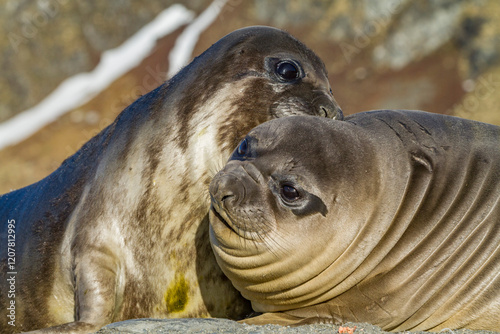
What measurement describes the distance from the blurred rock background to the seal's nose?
1983 cm

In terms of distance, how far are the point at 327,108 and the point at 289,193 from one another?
39.8 inches

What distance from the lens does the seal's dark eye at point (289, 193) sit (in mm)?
4449

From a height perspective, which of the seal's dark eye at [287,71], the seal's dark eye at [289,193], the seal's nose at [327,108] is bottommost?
the seal's dark eye at [289,193]

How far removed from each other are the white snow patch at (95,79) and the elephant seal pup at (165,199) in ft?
80.7

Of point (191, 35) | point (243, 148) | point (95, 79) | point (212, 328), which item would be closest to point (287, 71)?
point (243, 148)

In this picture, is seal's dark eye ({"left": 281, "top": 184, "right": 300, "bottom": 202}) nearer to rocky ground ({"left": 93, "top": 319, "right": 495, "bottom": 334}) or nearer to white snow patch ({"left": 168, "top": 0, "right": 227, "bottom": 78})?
rocky ground ({"left": 93, "top": 319, "right": 495, "bottom": 334})

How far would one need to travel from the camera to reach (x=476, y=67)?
26.4 meters

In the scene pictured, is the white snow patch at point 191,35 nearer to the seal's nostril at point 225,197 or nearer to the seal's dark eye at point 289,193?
the seal's nostril at point 225,197

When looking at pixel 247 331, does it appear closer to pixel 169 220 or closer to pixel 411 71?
pixel 169 220

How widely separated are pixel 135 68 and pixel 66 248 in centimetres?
2580

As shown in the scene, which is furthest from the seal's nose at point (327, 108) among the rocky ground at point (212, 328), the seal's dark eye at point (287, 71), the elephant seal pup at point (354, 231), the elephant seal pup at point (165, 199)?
the rocky ground at point (212, 328)

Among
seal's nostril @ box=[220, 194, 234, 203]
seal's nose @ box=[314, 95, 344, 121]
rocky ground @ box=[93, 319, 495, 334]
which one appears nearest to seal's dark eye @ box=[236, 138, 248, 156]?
seal's nostril @ box=[220, 194, 234, 203]

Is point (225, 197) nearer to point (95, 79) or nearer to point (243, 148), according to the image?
point (243, 148)

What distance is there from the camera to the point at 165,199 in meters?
5.30
